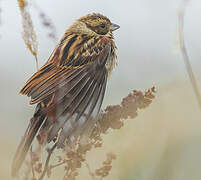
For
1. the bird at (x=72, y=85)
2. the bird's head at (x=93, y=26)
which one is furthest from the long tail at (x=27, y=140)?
the bird's head at (x=93, y=26)

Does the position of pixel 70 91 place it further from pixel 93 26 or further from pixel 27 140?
pixel 93 26

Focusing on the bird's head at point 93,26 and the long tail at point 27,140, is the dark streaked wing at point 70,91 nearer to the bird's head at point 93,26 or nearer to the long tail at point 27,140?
the long tail at point 27,140

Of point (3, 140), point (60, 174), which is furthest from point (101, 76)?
point (60, 174)

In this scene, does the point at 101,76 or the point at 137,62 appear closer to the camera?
the point at 101,76

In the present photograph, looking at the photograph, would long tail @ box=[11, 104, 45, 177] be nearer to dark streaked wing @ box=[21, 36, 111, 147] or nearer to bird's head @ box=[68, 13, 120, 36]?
dark streaked wing @ box=[21, 36, 111, 147]

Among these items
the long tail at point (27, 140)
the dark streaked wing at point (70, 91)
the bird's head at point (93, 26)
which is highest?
the bird's head at point (93, 26)

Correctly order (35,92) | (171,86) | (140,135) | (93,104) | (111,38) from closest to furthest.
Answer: (140,135) → (35,92) → (93,104) → (171,86) → (111,38)

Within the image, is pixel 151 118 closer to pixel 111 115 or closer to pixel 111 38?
pixel 111 115

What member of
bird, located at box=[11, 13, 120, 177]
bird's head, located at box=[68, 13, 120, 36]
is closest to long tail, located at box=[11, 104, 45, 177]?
bird, located at box=[11, 13, 120, 177]
